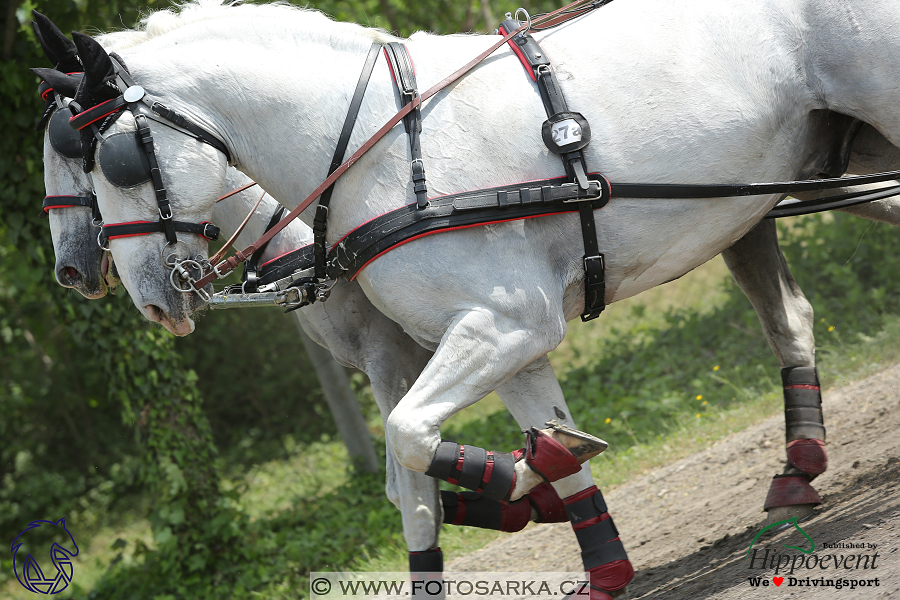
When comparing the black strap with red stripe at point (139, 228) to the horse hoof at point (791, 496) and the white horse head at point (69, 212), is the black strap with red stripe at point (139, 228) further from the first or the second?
the horse hoof at point (791, 496)

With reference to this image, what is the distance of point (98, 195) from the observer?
2.59m

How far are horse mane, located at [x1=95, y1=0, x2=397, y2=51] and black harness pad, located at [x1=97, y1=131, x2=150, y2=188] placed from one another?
415 millimetres

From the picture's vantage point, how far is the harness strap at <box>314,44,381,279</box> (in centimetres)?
246

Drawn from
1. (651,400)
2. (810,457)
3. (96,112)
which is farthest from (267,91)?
(651,400)

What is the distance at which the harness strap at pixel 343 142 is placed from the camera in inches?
97.0

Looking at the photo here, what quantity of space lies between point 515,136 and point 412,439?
997mm

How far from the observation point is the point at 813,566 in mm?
2588

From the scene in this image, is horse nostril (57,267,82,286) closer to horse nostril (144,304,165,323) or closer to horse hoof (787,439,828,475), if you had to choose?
horse nostril (144,304,165,323)

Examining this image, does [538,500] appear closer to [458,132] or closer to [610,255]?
[610,255]

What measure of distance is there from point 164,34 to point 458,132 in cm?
114

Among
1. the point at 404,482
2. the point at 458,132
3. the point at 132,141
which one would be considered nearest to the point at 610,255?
the point at 458,132

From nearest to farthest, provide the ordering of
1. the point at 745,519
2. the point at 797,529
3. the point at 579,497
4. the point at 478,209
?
the point at 478,209 → the point at 579,497 → the point at 797,529 → the point at 745,519

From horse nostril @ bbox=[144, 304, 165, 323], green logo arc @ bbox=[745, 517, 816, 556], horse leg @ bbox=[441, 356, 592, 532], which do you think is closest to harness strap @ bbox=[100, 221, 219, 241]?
horse nostril @ bbox=[144, 304, 165, 323]

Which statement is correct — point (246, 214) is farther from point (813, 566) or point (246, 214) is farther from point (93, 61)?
point (813, 566)
